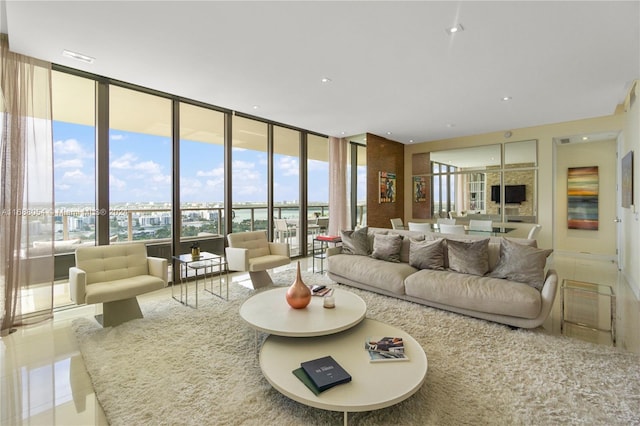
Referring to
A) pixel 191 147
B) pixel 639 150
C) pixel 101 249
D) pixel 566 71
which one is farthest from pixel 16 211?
pixel 639 150

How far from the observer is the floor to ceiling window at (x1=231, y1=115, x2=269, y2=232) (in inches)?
214

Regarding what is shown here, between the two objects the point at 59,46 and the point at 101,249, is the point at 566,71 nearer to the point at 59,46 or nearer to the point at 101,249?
the point at 59,46

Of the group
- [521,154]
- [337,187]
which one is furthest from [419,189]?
[337,187]

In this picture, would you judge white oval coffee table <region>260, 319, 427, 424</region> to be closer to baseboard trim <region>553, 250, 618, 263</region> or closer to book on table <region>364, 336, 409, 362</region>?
book on table <region>364, 336, 409, 362</region>

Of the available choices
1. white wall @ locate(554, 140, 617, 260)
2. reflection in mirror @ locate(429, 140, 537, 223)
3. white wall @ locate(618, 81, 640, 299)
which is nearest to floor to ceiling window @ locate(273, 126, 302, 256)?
reflection in mirror @ locate(429, 140, 537, 223)

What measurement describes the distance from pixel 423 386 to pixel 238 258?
2.84 m

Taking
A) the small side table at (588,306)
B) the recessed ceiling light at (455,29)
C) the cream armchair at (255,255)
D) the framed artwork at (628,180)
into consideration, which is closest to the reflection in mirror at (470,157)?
the framed artwork at (628,180)

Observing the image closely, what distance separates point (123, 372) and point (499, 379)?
2.79 metres

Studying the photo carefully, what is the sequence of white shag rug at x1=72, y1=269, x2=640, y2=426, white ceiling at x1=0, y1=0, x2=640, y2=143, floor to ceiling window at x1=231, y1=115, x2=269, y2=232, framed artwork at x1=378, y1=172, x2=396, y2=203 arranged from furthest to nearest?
framed artwork at x1=378, y1=172, x2=396, y2=203
floor to ceiling window at x1=231, y1=115, x2=269, y2=232
white ceiling at x1=0, y1=0, x2=640, y2=143
white shag rug at x1=72, y1=269, x2=640, y2=426

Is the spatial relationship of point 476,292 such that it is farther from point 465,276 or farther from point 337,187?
point 337,187

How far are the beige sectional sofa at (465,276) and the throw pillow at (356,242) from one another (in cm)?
14

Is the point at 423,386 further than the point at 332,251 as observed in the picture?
No

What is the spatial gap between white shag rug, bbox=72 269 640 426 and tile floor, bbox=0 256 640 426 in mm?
102

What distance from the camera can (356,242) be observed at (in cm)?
454
